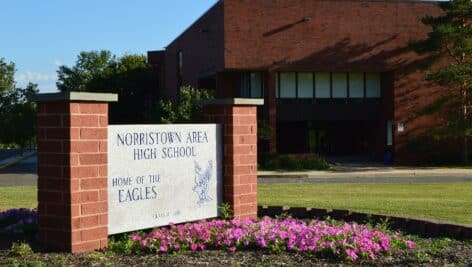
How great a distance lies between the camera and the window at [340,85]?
4125cm

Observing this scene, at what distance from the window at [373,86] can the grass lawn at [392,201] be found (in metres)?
22.7

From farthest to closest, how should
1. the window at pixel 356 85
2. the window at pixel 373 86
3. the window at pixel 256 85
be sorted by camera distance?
the window at pixel 373 86 < the window at pixel 356 85 < the window at pixel 256 85

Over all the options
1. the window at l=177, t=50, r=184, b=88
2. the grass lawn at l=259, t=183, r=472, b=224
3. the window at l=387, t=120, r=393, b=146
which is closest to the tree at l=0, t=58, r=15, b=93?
the window at l=177, t=50, r=184, b=88

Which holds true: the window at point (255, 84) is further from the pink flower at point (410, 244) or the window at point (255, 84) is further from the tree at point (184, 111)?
the pink flower at point (410, 244)

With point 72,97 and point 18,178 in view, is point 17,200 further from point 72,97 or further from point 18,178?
point 18,178

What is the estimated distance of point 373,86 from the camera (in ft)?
137

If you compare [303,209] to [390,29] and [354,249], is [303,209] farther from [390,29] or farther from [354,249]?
[390,29]

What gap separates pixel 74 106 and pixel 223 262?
2.13 metres

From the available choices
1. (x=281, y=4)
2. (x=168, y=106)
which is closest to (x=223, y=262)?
(x=168, y=106)

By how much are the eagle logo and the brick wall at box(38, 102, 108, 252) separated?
162 centimetres

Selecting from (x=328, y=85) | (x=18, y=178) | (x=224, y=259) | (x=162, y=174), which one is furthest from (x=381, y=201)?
(x=328, y=85)

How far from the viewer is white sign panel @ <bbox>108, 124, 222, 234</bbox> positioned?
23.9 ft

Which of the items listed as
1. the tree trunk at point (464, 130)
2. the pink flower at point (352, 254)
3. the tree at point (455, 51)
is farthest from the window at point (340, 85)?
the pink flower at point (352, 254)

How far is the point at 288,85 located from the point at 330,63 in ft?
9.78
